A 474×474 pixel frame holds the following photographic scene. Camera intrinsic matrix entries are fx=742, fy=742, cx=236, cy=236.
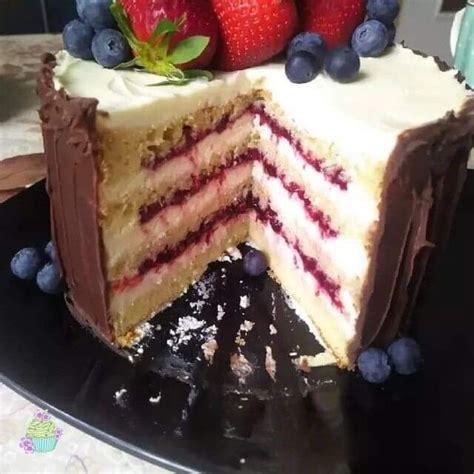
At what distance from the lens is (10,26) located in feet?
9.37

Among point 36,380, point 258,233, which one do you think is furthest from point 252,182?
point 36,380

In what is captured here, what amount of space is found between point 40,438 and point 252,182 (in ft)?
2.60

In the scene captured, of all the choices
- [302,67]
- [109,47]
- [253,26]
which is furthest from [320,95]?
[109,47]

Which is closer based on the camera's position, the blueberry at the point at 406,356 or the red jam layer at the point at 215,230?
the blueberry at the point at 406,356

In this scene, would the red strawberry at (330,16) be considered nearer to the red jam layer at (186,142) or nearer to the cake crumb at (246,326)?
the red jam layer at (186,142)

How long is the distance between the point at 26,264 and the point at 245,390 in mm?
561

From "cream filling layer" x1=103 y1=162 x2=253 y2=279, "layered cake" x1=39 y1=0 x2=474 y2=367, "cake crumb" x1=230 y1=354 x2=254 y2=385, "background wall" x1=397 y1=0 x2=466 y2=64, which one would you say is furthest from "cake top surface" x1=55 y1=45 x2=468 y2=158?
"background wall" x1=397 y1=0 x2=466 y2=64

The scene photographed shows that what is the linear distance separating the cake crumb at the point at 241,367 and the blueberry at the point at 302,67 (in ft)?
1.89

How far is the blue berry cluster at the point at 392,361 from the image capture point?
1.44m

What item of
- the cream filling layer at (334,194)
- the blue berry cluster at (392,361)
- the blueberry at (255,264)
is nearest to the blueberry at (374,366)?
the blue berry cluster at (392,361)

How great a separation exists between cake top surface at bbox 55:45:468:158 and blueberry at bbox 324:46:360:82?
0.07ft

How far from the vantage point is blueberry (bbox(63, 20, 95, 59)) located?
4.82 ft

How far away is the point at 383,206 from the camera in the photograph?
1.30m

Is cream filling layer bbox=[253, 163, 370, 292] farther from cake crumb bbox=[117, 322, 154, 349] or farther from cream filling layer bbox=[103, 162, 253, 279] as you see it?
cake crumb bbox=[117, 322, 154, 349]
